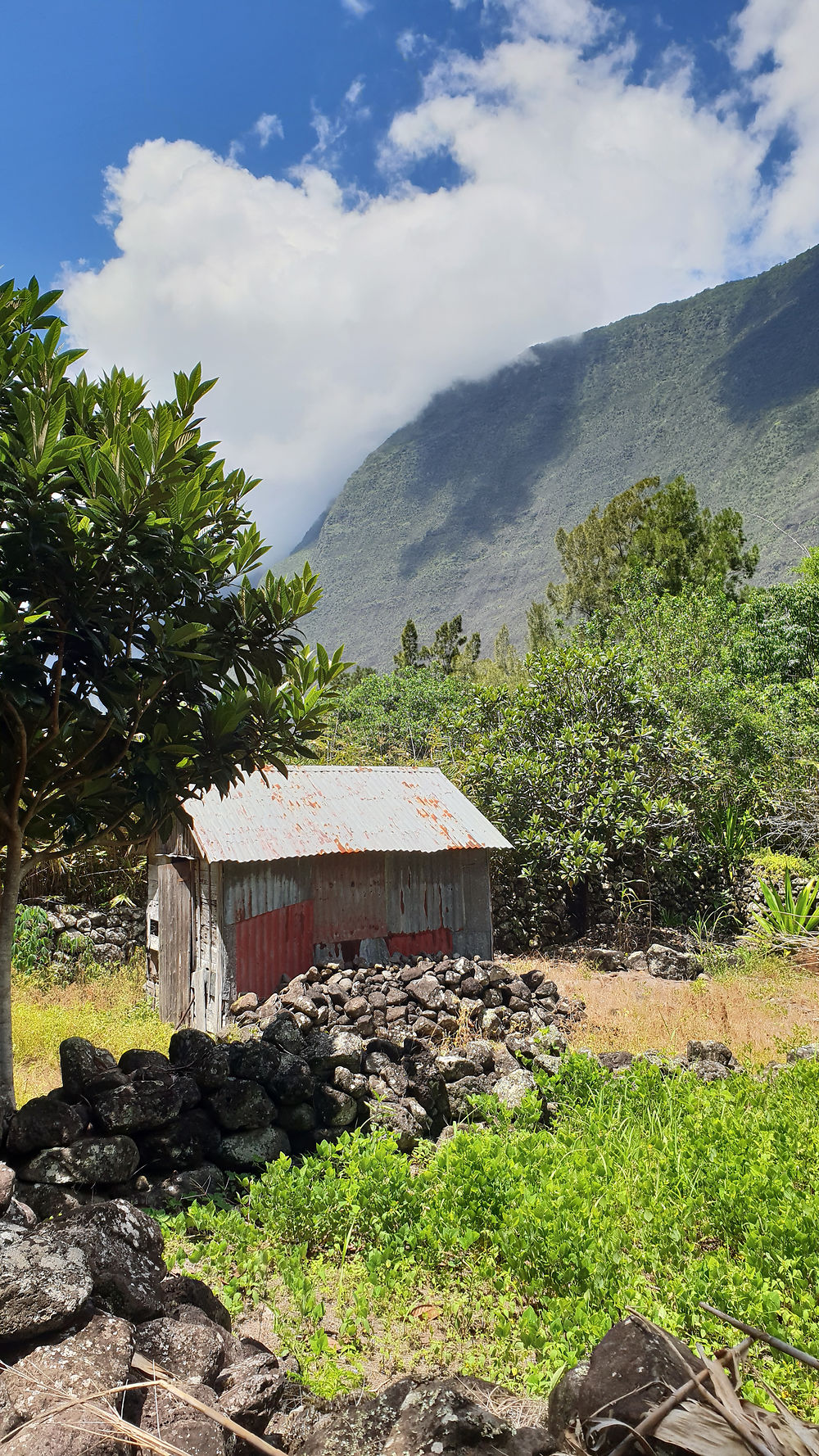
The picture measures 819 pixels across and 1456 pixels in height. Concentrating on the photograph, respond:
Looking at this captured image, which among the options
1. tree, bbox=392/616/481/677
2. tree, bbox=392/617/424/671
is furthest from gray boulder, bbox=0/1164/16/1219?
tree, bbox=392/617/424/671

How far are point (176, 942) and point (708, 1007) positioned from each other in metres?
7.78

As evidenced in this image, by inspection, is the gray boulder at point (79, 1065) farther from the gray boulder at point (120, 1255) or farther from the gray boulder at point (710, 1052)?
the gray boulder at point (710, 1052)

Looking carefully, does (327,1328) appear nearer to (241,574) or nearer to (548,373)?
(241,574)

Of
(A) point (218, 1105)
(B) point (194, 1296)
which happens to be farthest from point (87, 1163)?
(B) point (194, 1296)

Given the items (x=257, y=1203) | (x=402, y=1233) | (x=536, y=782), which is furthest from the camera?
(x=536, y=782)

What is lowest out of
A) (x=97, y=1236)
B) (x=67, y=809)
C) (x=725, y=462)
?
(x=97, y=1236)

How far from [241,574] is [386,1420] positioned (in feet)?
16.6

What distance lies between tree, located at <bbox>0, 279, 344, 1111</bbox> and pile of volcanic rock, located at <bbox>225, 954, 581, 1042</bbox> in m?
4.17

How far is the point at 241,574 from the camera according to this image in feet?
20.5

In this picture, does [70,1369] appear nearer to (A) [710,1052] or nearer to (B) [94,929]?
(A) [710,1052]

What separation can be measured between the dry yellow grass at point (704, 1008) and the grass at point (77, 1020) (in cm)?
544

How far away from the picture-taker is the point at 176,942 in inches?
492

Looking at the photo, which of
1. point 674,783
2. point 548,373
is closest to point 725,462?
point 548,373

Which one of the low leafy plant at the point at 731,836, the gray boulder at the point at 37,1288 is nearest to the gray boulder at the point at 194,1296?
the gray boulder at the point at 37,1288
